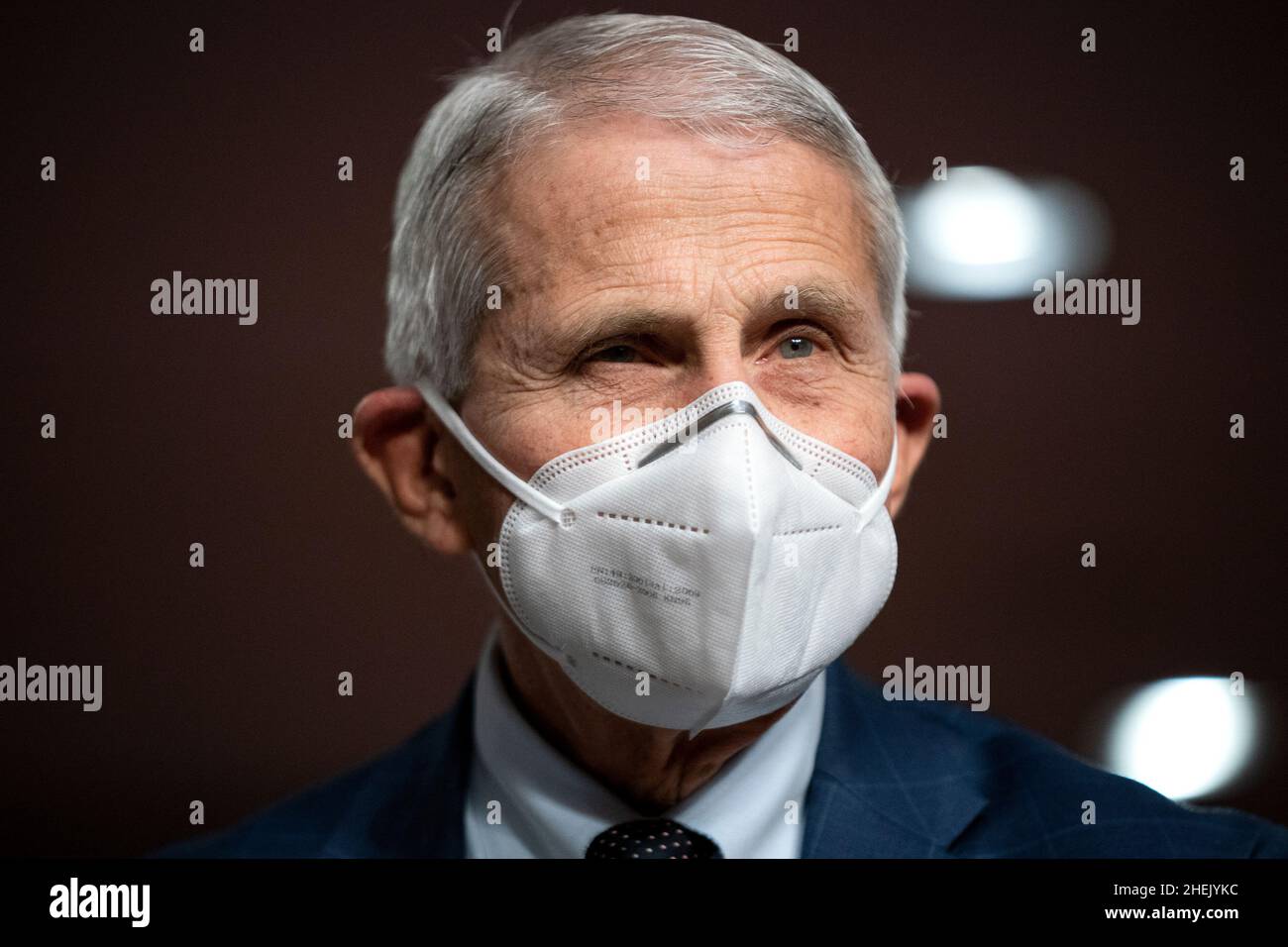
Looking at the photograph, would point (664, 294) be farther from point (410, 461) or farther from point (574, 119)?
point (410, 461)

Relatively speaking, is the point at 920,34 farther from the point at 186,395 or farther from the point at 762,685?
the point at 186,395

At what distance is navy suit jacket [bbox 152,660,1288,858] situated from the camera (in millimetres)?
2219

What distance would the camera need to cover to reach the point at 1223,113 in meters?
2.64

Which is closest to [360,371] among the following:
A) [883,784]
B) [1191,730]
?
[883,784]

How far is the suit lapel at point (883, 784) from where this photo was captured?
7.21 feet

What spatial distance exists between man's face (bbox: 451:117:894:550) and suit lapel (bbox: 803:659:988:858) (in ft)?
1.60

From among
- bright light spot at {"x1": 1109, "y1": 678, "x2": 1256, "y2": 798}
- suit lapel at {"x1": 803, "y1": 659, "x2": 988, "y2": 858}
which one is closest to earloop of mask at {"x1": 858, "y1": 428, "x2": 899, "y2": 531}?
suit lapel at {"x1": 803, "y1": 659, "x2": 988, "y2": 858}

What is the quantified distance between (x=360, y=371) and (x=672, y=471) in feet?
3.35

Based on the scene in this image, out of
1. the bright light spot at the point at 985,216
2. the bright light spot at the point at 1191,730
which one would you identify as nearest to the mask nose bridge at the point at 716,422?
the bright light spot at the point at 985,216

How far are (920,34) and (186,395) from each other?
1.55 meters

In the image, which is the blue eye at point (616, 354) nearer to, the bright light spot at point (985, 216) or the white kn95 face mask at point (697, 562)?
the white kn95 face mask at point (697, 562)

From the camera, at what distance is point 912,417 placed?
7.66 ft

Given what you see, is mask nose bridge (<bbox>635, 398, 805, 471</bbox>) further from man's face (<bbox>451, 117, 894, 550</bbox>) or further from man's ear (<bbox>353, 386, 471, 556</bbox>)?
man's ear (<bbox>353, 386, 471, 556</bbox>)
